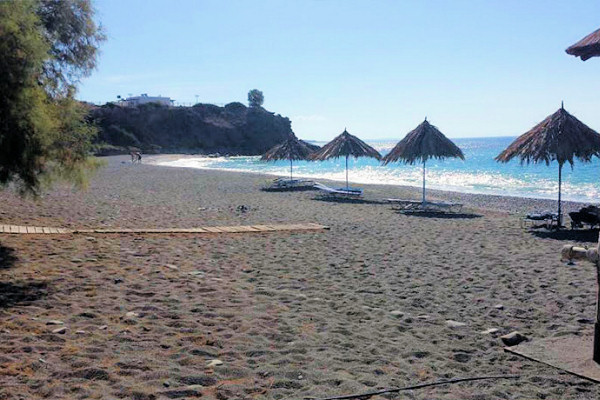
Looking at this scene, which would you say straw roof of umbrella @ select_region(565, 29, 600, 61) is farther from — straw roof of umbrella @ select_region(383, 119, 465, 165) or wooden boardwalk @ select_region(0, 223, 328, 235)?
straw roof of umbrella @ select_region(383, 119, 465, 165)

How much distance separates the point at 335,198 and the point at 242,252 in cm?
1074

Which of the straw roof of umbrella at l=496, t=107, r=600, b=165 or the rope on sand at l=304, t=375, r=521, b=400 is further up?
the straw roof of umbrella at l=496, t=107, r=600, b=165

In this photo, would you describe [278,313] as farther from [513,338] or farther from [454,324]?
[513,338]

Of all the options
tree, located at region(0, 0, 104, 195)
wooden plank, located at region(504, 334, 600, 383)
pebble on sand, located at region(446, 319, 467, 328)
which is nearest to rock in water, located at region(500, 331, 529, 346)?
wooden plank, located at region(504, 334, 600, 383)

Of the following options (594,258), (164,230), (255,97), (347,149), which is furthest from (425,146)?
(255,97)

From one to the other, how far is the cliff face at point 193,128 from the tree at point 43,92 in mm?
65610

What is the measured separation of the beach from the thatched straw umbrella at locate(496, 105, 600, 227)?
93.4 inches

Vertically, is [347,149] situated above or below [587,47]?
below

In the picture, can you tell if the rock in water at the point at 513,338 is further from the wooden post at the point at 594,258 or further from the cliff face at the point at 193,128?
the cliff face at the point at 193,128

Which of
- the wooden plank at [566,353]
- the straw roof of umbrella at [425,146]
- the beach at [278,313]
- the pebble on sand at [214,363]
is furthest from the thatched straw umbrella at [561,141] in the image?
the pebble on sand at [214,363]

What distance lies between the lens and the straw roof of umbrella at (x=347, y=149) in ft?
65.3

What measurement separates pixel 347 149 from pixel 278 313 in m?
15.5

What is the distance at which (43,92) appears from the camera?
6.43m

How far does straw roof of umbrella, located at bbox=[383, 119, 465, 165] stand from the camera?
52.3 ft
